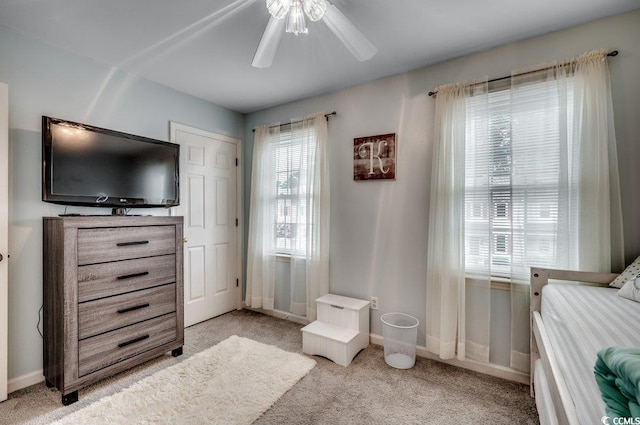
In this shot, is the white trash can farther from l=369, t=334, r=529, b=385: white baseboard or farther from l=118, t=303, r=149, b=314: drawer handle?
l=118, t=303, r=149, b=314: drawer handle

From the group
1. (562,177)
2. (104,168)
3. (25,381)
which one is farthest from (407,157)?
(25,381)

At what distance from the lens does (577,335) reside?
41.0 inches

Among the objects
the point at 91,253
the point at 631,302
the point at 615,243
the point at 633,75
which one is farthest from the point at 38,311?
the point at 633,75

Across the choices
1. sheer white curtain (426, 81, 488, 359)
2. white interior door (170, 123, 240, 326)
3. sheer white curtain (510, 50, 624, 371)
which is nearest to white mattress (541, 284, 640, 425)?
sheer white curtain (510, 50, 624, 371)

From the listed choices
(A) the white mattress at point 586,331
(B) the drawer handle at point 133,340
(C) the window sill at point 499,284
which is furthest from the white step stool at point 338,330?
(A) the white mattress at point 586,331

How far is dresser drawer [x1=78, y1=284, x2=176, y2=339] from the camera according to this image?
1.94 meters

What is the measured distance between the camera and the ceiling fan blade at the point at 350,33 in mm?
1679

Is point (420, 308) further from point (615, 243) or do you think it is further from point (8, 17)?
point (8, 17)

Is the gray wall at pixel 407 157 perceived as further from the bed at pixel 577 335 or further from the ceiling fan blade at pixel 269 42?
the ceiling fan blade at pixel 269 42

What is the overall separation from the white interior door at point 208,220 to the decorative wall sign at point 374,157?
163cm

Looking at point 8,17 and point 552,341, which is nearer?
point 552,341

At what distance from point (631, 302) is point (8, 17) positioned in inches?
152

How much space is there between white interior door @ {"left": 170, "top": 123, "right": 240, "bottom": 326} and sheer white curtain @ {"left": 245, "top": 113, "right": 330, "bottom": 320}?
1.00 feet

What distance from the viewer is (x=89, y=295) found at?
1.96 meters
